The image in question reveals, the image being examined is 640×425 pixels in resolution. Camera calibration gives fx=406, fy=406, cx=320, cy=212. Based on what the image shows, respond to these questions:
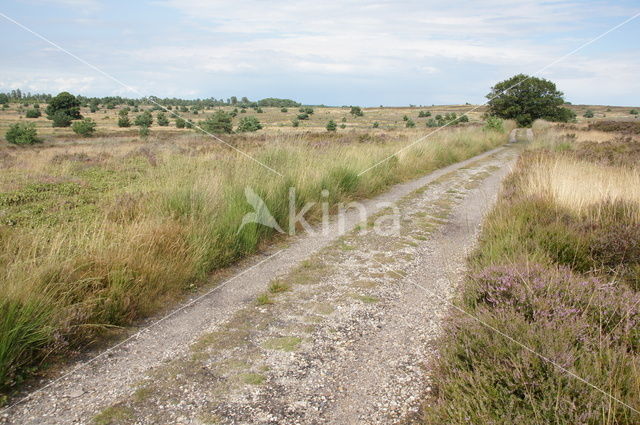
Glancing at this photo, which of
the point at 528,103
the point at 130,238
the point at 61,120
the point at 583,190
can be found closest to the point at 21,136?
the point at 61,120

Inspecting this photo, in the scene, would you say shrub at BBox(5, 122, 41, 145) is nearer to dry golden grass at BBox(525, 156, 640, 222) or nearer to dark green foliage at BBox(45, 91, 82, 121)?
dark green foliage at BBox(45, 91, 82, 121)

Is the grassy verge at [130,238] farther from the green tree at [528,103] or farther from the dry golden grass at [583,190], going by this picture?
the green tree at [528,103]

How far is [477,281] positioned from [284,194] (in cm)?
435

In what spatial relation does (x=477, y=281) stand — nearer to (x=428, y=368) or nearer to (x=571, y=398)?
(x=428, y=368)

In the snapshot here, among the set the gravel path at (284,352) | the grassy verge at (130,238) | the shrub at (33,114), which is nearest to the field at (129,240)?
the grassy verge at (130,238)

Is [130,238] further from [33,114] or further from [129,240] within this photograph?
[33,114]

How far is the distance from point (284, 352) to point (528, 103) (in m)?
48.2

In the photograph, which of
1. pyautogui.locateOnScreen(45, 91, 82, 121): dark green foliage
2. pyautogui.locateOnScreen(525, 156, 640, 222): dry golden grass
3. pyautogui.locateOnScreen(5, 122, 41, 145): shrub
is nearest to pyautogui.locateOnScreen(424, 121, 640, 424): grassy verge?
pyautogui.locateOnScreen(525, 156, 640, 222): dry golden grass

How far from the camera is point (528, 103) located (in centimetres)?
4384

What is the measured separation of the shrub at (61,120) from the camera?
53.1 meters

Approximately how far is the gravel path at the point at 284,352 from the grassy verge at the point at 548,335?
0.39m

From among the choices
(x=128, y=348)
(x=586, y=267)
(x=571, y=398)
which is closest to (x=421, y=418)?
(x=571, y=398)

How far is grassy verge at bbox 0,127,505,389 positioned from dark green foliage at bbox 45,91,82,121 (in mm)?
52944

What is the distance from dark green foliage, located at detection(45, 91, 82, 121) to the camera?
56.2 m
